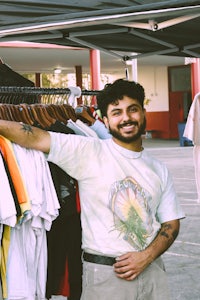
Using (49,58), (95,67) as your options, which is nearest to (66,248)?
(95,67)

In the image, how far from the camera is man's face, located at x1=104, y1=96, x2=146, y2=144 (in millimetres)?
2805

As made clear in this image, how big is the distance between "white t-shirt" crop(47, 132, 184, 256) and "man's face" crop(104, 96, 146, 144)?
0.08m

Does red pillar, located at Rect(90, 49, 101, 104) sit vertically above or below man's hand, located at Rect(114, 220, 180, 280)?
above

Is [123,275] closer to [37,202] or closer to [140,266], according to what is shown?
[140,266]

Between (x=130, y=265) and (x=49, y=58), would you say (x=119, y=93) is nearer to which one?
(x=130, y=265)

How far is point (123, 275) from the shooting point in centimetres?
272

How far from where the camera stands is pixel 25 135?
2697 millimetres

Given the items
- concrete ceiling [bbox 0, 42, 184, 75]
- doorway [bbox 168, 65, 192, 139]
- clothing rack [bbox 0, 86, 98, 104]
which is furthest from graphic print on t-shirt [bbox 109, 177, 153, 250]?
doorway [bbox 168, 65, 192, 139]

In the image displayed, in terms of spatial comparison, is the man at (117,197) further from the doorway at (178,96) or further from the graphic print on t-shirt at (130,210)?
the doorway at (178,96)

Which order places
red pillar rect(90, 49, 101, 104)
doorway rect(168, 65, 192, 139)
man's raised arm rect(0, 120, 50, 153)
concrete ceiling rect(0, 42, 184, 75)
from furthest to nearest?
doorway rect(168, 65, 192, 139), red pillar rect(90, 49, 101, 104), concrete ceiling rect(0, 42, 184, 75), man's raised arm rect(0, 120, 50, 153)

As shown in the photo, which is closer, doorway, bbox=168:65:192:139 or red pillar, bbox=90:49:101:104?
red pillar, bbox=90:49:101:104

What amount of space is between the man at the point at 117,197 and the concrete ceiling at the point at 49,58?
15.1 meters

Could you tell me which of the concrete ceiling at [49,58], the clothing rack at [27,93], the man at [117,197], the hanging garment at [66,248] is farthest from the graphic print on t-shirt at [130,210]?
the concrete ceiling at [49,58]

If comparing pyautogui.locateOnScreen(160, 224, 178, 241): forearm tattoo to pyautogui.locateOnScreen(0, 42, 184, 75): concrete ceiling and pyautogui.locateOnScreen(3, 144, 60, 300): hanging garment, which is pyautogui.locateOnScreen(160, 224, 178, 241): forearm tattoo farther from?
pyautogui.locateOnScreen(0, 42, 184, 75): concrete ceiling
